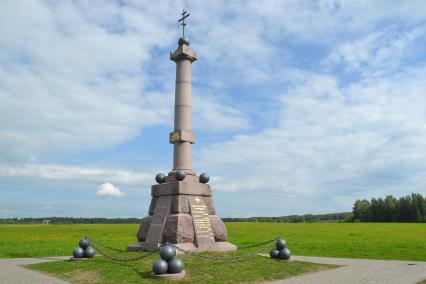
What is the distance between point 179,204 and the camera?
1783cm

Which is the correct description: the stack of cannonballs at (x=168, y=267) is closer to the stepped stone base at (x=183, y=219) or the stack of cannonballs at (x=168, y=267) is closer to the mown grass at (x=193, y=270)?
the mown grass at (x=193, y=270)

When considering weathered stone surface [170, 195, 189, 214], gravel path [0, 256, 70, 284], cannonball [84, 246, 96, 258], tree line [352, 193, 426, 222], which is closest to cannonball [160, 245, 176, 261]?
gravel path [0, 256, 70, 284]

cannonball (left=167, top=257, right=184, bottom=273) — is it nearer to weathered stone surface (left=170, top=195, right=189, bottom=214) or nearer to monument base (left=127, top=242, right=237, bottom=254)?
monument base (left=127, top=242, right=237, bottom=254)

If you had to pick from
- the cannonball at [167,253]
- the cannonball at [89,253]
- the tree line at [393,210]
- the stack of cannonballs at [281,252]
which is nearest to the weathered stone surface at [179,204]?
the cannonball at [89,253]

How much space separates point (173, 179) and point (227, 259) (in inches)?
201

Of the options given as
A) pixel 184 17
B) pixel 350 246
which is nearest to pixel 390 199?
pixel 350 246

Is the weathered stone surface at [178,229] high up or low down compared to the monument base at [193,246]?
up

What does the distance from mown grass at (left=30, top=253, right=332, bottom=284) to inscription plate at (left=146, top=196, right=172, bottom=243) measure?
6.20 ft

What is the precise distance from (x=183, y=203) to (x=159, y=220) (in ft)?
4.36

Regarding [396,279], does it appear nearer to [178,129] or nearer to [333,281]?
[333,281]

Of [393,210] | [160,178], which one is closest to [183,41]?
[160,178]

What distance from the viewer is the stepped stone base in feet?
56.5

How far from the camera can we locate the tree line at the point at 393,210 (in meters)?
79.5

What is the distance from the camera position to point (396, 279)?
13.2 metres
